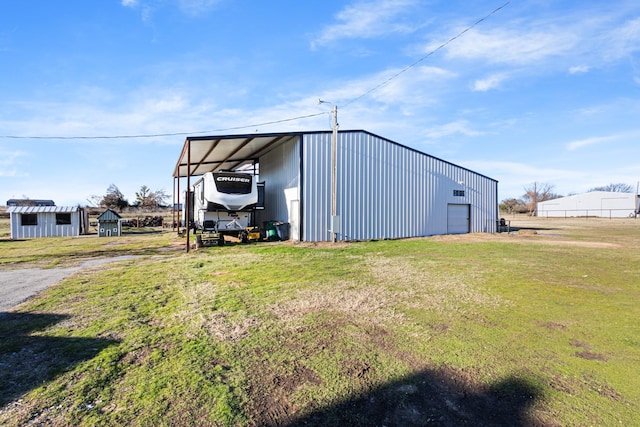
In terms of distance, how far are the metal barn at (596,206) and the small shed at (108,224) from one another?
7757 cm

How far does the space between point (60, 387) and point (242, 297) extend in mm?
3338

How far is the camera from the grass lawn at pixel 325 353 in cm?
281

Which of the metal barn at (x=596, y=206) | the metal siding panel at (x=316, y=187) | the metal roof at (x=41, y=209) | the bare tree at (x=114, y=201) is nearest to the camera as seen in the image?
the metal siding panel at (x=316, y=187)

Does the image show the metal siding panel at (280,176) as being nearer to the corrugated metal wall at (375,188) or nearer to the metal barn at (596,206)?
the corrugated metal wall at (375,188)

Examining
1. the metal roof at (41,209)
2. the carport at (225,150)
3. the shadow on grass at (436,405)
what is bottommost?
the shadow on grass at (436,405)

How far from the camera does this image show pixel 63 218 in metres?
24.2

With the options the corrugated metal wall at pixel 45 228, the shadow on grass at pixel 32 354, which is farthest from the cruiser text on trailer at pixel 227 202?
the corrugated metal wall at pixel 45 228

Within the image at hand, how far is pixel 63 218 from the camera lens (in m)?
24.2

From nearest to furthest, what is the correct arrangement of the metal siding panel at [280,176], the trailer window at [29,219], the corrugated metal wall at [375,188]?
1. the corrugated metal wall at [375,188]
2. the metal siding panel at [280,176]
3. the trailer window at [29,219]

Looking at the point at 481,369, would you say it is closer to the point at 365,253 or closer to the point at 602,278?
the point at 602,278

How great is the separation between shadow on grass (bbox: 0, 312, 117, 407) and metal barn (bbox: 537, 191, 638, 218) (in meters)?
81.1

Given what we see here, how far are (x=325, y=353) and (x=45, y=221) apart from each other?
2775 cm

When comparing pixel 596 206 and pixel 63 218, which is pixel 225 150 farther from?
pixel 596 206

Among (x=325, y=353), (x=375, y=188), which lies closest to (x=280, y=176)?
(x=375, y=188)
